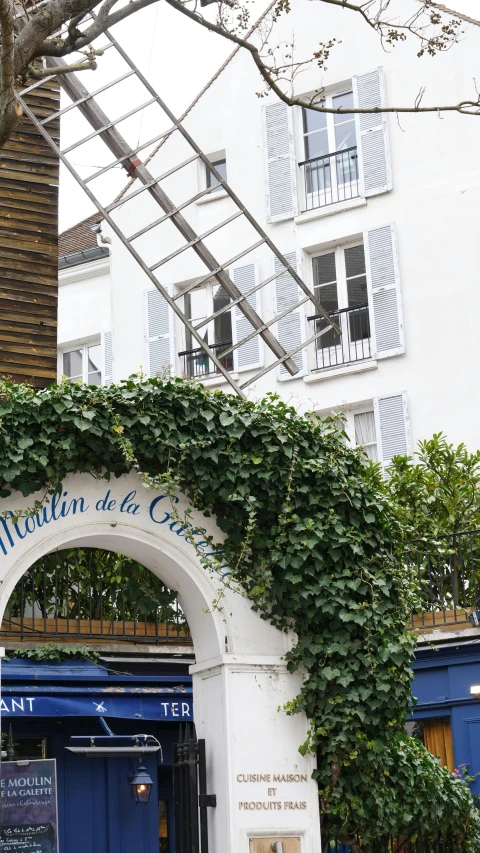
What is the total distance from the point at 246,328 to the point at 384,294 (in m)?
2.67

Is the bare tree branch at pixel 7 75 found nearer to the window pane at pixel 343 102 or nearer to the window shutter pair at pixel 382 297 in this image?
the window shutter pair at pixel 382 297

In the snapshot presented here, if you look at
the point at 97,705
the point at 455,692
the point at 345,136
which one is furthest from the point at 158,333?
the point at 455,692

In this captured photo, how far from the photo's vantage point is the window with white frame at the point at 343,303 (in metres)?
22.5

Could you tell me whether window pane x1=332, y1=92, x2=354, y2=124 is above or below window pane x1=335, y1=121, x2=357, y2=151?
above

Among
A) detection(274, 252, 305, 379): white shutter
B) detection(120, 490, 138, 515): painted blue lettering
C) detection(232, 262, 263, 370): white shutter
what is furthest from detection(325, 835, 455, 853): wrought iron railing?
detection(232, 262, 263, 370): white shutter

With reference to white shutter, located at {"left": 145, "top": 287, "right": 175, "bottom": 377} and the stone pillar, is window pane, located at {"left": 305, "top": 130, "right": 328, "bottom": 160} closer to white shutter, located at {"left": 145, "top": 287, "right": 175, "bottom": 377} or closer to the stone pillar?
white shutter, located at {"left": 145, "top": 287, "right": 175, "bottom": 377}

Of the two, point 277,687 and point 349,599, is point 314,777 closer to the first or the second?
point 277,687

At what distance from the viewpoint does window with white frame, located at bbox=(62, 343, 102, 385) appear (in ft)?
85.3

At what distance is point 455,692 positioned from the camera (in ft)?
46.7

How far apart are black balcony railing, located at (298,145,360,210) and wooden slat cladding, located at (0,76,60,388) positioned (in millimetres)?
8986

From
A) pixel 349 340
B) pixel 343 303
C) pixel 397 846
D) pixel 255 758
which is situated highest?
pixel 343 303

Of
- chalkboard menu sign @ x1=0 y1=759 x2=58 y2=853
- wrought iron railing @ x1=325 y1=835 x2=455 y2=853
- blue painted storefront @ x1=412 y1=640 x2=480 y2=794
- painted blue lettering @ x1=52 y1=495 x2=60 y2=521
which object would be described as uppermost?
painted blue lettering @ x1=52 y1=495 x2=60 y2=521

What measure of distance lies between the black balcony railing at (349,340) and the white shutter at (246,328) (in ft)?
3.46

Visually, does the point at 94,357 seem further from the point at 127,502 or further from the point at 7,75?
the point at 7,75
